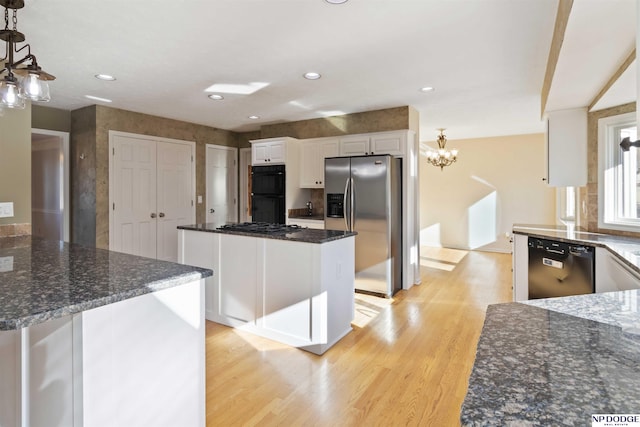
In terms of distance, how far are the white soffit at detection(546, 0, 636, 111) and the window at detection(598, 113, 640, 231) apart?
437mm

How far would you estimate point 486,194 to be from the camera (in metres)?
7.23

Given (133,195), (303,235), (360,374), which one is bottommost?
(360,374)

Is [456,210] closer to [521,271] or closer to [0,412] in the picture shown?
[521,271]

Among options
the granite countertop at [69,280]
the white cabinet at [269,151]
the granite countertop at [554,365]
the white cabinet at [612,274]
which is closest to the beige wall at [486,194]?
the white cabinet at [269,151]

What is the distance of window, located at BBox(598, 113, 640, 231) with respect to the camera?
299 cm

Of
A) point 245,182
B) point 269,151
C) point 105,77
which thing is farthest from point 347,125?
point 105,77

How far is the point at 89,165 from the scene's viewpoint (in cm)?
453

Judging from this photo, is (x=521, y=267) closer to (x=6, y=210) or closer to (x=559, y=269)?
(x=559, y=269)

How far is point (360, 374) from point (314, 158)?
133 inches

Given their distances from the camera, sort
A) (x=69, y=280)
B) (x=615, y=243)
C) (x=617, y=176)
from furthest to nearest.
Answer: (x=617, y=176), (x=615, y=243), (x=69, y=280)

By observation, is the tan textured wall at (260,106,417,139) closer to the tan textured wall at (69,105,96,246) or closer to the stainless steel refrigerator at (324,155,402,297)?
the stainless steel refrigerator at (324,155,402,297)

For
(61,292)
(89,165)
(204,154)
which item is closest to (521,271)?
(61,292)

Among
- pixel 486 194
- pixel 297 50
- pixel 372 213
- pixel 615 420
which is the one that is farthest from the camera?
pixel 486 194

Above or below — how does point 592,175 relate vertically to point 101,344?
above
